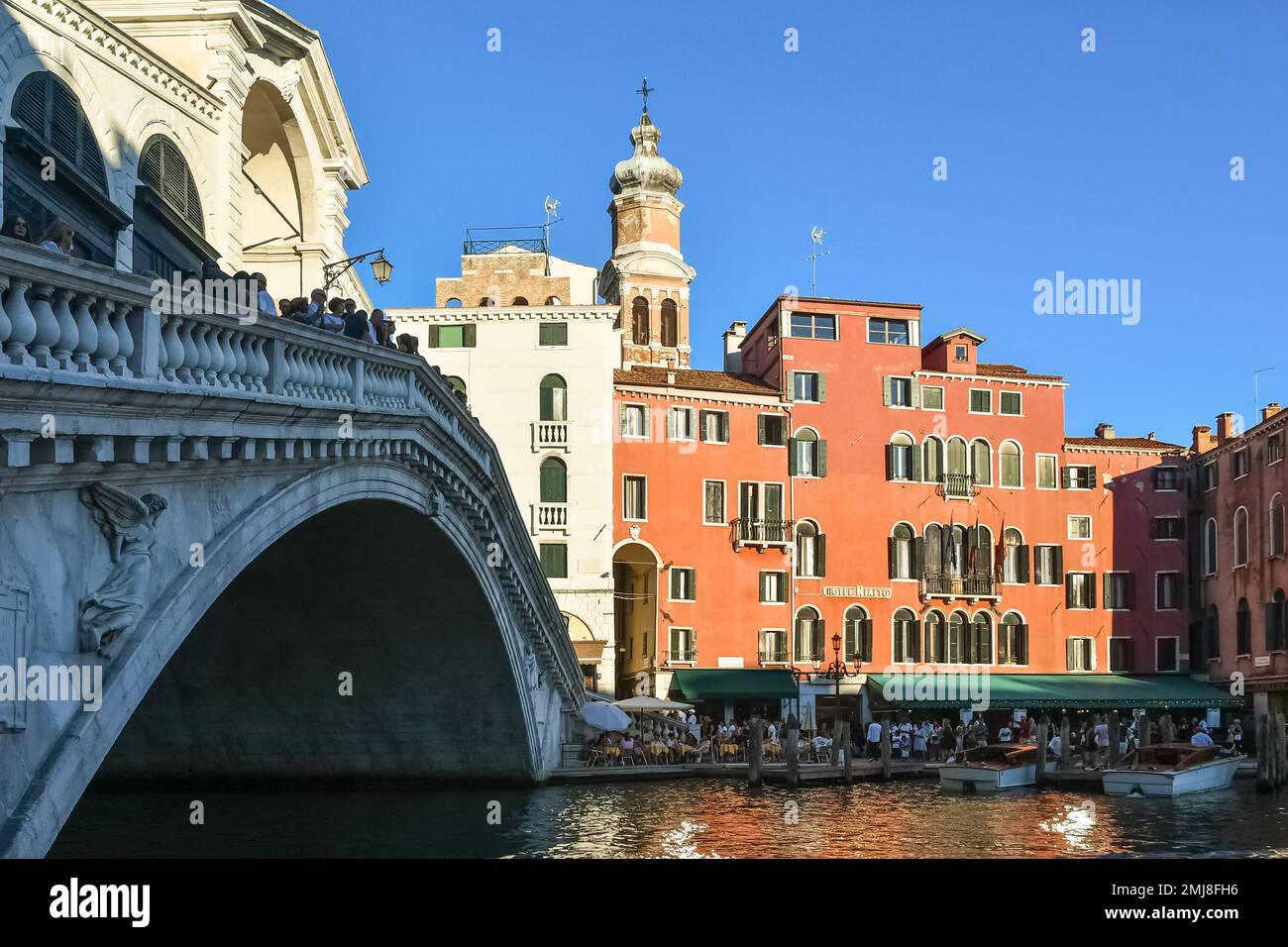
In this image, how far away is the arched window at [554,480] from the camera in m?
34.3

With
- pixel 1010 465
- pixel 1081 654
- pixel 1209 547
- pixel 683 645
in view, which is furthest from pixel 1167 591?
pixel 683 645

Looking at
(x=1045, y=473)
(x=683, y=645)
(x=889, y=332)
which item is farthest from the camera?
(x=1045, y=473)

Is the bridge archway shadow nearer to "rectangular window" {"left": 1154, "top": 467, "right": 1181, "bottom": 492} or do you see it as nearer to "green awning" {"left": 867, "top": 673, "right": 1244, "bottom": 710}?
"green awning" {"left": 867, "top": 673, "right": 1244, "bottom": 710}

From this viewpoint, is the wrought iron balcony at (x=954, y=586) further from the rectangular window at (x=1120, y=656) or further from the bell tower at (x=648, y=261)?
the bell tower at (x=648, y=261)

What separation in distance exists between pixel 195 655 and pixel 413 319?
15.5 meters

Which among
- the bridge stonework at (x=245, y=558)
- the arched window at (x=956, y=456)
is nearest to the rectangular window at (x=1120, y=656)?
the arched window at (x=956, y=456)

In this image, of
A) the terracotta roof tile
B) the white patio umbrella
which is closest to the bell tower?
the terracotta roof tile

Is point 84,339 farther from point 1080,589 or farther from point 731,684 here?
point 1080,589

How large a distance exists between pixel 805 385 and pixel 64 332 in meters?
31.0

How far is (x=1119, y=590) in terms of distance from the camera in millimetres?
38812

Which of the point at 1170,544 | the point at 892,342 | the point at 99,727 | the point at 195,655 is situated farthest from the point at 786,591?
the point at 99,727

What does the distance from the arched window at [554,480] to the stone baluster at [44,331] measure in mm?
27157

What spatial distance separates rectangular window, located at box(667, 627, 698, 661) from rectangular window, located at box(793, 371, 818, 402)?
6.53 m

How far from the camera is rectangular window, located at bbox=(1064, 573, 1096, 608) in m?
38.4
